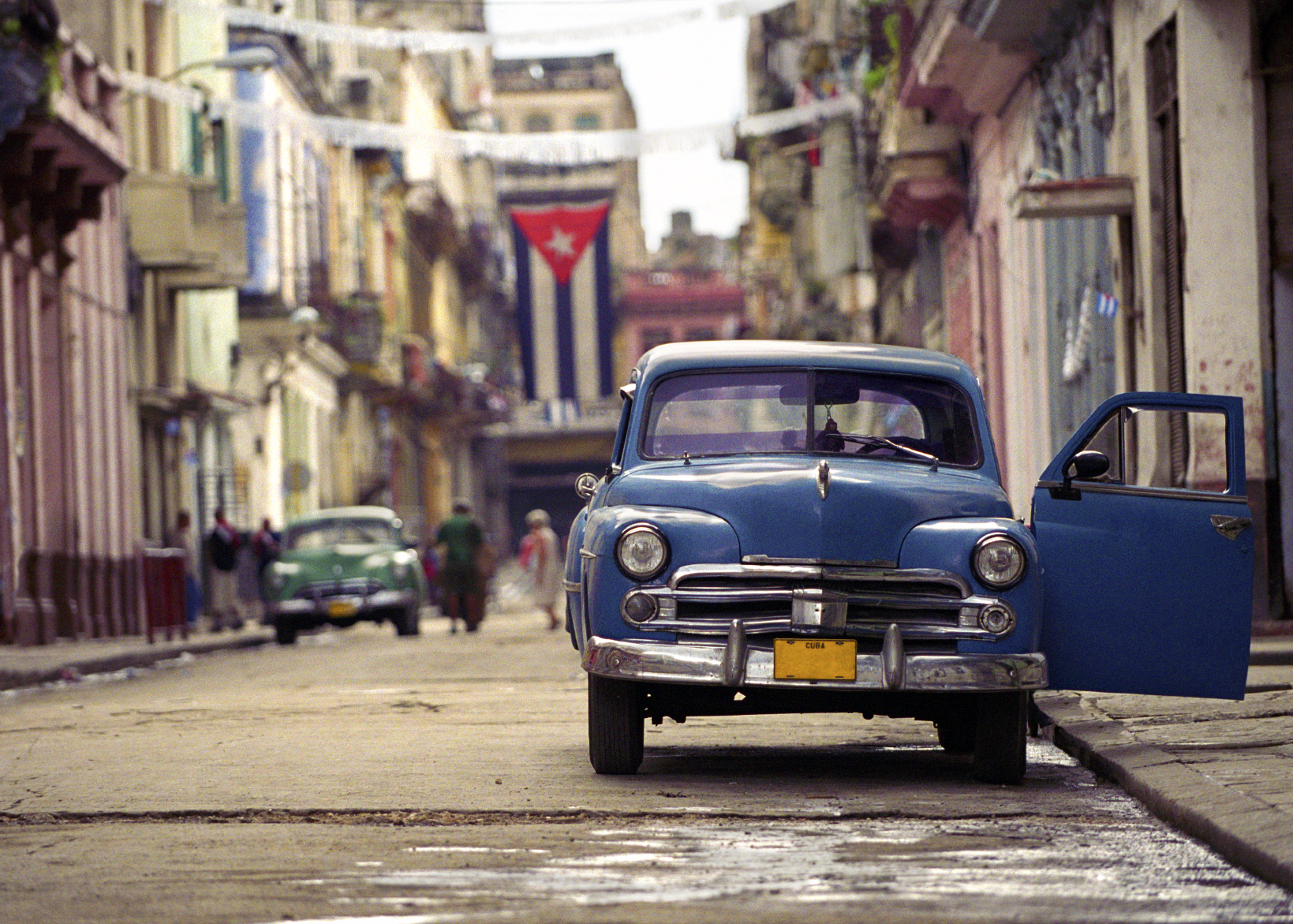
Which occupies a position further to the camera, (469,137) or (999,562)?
(469,137)

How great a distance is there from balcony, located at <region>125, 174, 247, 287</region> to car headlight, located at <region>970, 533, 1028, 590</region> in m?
26.1

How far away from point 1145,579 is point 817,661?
1480 millimetres

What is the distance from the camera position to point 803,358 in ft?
32.4

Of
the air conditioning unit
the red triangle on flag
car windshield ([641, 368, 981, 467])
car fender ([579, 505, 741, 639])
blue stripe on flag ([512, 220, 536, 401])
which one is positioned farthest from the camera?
the air conditioning unit

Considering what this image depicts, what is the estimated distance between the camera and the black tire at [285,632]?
95.1ft

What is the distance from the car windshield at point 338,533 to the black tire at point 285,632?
0.99 meters

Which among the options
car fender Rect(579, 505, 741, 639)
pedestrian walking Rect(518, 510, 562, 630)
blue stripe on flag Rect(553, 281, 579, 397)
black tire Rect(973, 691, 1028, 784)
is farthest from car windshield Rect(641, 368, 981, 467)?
blue stripe on flag Rect(553, 281, 579, 397)

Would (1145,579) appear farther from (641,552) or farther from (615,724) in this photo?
(615,724)

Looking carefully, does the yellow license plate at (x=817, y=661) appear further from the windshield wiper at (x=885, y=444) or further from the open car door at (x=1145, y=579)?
the windshield wiper at (x=885, y=444)

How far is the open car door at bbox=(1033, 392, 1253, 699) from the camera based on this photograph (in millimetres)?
9039

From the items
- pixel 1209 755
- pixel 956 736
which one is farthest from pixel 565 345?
pixel 1209 755

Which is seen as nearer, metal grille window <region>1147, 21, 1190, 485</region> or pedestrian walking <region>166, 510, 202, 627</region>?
metal grille window <region>1147, 21, 1190, 485</region>

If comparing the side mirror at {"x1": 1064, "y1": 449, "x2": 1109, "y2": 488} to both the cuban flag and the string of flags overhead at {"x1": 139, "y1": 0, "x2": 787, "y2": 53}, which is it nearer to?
the string of flags overhead at {"x1": 139, "y1": 0, "x2": 787, "y2": 53}

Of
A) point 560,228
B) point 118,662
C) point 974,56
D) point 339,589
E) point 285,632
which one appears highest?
point 974,56
